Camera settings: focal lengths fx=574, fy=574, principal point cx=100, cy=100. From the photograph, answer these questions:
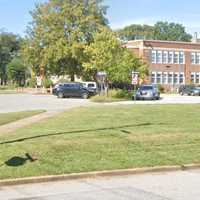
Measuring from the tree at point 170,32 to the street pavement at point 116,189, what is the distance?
161884mm

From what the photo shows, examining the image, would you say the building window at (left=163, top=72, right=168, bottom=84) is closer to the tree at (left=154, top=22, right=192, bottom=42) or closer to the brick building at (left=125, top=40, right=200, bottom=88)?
the brick building at (left=125, top=40, right=200, bottom=88)

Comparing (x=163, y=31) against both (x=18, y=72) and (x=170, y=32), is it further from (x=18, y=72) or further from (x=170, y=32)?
(x=18, y=72)

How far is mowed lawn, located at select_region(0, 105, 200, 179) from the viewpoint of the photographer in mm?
11812

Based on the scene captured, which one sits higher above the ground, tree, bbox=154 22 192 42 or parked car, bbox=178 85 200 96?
tree, bbox=154 22 192 42

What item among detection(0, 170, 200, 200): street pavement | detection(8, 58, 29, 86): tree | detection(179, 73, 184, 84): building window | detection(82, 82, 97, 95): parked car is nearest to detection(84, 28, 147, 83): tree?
detection(82, 82, 97, 95): parked car

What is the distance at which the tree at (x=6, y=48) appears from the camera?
12794 cm

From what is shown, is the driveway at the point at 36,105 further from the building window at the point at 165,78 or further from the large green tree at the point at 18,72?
the large green tree at the point at 18,72

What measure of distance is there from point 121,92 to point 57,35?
27.1 m

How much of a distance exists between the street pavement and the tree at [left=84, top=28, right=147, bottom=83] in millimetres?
43698

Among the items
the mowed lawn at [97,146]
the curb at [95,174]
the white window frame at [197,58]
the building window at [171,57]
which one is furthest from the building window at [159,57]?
the curb at [95,174]

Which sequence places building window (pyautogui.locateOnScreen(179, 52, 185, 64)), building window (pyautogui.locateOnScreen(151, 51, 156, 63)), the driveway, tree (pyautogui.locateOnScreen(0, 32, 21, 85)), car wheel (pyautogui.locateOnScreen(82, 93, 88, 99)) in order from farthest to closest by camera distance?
tree (pyautogui.locateOnScreen(0, 32, 21, 85)), building window (pyautogui.locateOnScreen(179, 52, 185, 64)), building window (pyautogui.locateOnScreen(151, 51, 156, 63)), car wheel (pyautogui.locateOnScreen(82, 93, 88, 99)), the driveway

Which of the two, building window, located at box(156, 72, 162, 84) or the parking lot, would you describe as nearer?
the parking lot

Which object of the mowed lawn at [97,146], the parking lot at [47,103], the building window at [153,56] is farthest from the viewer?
the building window at [153,56]

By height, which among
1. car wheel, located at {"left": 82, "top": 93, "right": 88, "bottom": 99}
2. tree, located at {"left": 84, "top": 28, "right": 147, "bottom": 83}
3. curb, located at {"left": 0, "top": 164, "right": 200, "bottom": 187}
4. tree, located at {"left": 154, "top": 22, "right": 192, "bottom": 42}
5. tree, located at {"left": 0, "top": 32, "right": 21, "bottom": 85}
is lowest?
car wheel, located at {"left": 82, "top": 93, "right": 88, "bottom": 99}
